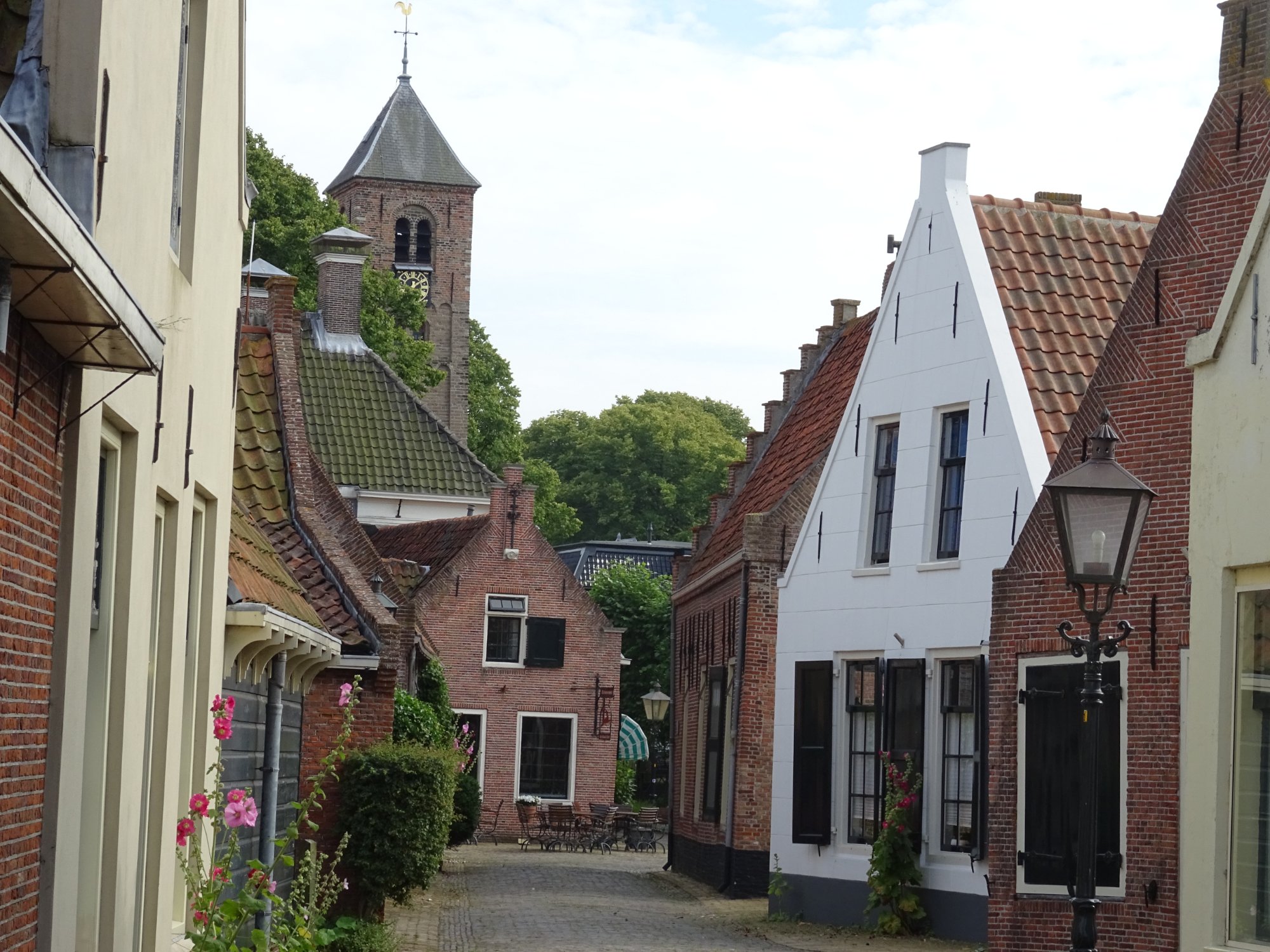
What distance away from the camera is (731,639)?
79.2ft

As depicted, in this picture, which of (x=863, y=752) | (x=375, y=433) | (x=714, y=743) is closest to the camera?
(x=863, y=752)

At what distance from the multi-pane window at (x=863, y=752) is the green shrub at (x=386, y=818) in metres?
4.89

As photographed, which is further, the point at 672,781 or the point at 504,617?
the point at 504,617

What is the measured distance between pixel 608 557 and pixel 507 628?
12687 mm

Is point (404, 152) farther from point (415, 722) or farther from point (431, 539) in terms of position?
point (415, 722)

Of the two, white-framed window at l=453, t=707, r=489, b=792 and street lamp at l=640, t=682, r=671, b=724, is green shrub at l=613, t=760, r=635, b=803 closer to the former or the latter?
white-framed window at l=453, t=707, r=489, b=792

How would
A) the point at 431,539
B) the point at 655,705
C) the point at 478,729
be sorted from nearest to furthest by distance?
the point at 655,705, the point at 478,729, the point at 431,539

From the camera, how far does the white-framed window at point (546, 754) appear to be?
3819 cm

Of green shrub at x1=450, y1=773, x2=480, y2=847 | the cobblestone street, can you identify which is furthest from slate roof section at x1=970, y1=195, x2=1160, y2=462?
green shrub at x1=450, y1=773, x2=480, y2=847

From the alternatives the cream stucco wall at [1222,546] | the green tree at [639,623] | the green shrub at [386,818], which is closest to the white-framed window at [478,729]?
the green tree at [639,623]

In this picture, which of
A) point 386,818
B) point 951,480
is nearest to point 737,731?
point 951,480

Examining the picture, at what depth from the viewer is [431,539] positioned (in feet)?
131

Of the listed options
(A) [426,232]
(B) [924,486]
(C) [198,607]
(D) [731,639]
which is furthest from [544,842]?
(A) [426,232]

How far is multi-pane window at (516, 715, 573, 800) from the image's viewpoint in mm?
38219
